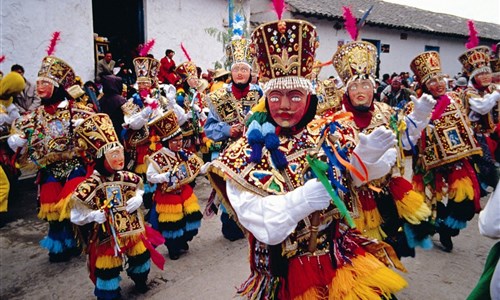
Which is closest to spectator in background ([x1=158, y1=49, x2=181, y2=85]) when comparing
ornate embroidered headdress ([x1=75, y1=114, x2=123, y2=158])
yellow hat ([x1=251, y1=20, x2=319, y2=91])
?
ornate embroidered headdress ([x1=75, y1=114, x2=123, y2=158])

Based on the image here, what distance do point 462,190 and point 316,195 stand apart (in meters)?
3.85

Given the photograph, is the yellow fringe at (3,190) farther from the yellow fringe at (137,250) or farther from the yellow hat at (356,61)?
the yellow hat at (356,61)

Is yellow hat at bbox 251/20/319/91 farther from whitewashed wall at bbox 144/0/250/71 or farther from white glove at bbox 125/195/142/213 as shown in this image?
whitewashed wall at bbox 144/0/250/71

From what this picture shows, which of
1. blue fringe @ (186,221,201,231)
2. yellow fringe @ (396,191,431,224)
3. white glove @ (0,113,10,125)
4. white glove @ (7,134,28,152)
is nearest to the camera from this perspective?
yellow fringe @ (396,191,431,224)

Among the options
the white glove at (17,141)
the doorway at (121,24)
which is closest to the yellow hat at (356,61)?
the white glove at (17,141)

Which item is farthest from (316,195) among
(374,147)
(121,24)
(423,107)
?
(121,24)

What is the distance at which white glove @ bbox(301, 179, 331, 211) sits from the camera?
2.01m

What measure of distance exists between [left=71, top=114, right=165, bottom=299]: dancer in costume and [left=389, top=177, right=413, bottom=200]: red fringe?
264 centimetres

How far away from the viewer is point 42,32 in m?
9.43

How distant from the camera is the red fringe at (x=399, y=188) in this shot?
12.4 ft

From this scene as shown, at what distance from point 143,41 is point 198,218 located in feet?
27.8

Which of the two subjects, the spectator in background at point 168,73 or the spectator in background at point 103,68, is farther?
the spectator in background at point 103,68

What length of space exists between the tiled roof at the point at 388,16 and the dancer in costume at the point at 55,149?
13.4 m

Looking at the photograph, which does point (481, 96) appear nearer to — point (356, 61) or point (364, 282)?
point (356, 61)
